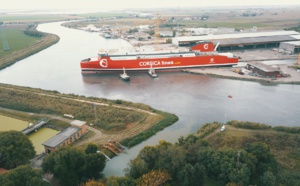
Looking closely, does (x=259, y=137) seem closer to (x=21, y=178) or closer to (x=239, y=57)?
(x=21, y=178)

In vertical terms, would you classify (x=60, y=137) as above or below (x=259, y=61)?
below

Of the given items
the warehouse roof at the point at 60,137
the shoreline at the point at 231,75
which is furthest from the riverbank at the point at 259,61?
the warehouse roof at the point at 60,137

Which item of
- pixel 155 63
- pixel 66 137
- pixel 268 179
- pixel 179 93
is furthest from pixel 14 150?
pixel 155 63

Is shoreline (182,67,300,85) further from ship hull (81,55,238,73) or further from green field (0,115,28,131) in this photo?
green field (0,115,28,131)

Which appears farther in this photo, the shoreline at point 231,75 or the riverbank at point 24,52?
the riverbank at point 24,52

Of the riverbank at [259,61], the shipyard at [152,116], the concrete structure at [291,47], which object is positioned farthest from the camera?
the concrete structure at [291,47]

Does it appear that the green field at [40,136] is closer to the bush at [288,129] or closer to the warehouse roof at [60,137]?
the warehouse roof at [60,137]

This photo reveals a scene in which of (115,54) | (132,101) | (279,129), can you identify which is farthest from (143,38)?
(279,129)
